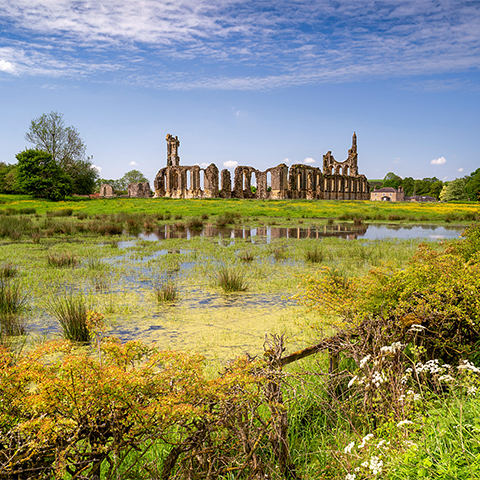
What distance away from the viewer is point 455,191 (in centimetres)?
8956

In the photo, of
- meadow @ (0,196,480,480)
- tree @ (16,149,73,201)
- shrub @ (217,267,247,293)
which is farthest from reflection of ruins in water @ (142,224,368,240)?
tree @ (16,149,73,201)

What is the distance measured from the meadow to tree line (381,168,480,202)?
47394 mm

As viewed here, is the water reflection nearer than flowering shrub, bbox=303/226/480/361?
No

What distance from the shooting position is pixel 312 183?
6338 cm

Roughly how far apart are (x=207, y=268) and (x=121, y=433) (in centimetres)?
861

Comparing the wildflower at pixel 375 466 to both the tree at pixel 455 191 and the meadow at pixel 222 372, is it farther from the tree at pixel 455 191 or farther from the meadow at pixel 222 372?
the tree at pixel 455 191

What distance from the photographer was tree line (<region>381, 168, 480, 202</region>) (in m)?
86.1

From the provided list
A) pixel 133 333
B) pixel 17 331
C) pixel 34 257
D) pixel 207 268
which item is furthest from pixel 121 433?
pixel 34 257

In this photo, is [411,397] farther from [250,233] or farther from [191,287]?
[250,233]

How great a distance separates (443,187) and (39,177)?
94.0 metres

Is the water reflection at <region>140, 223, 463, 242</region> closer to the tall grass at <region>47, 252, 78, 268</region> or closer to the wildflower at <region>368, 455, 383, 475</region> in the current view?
the tall grass at <region>47, 252, 78, 268</region>

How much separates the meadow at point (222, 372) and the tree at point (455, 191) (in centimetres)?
8794

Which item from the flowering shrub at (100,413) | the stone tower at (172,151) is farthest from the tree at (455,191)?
the flowering shrub at (100,413)

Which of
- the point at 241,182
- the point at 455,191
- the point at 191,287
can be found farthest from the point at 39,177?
the point at 455,191
